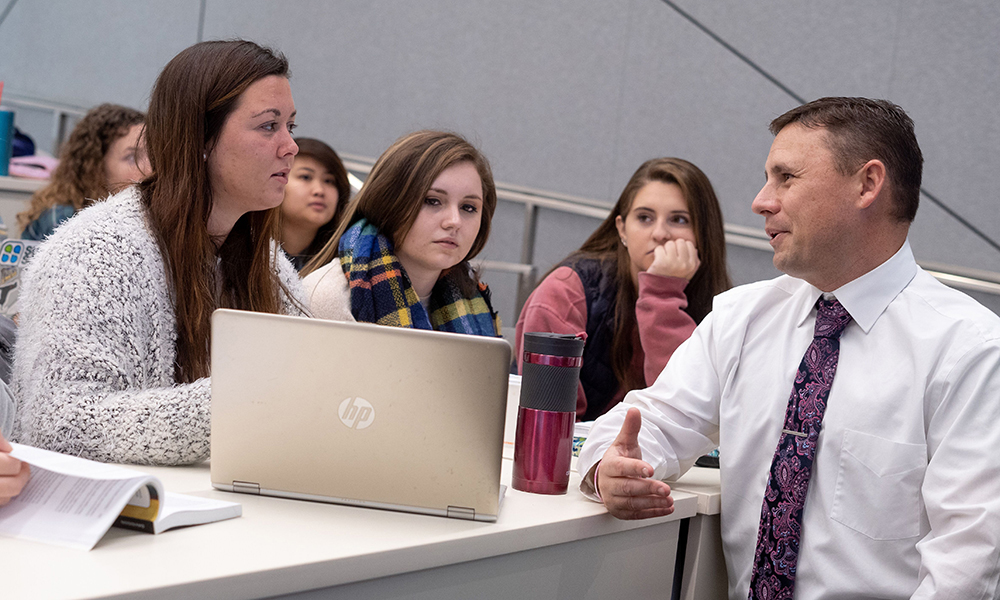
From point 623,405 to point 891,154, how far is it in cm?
62

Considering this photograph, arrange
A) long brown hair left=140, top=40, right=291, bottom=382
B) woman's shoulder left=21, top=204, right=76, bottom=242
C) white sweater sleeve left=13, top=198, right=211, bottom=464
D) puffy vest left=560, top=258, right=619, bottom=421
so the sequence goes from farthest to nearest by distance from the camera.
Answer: woman's shoulder left=21, top=204, right=76, bottom=242
puffy vest left=560, top=258, right=619, bottom=421
long brown hair left=140, top=40, right=291, bottom=382
white sweater sleeve left=13, top=198, right=211, bottom=464

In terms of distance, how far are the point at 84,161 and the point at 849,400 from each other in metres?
2.88

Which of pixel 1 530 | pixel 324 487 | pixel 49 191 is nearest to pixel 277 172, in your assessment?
pixel 324 487

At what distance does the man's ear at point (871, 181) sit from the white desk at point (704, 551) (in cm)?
55

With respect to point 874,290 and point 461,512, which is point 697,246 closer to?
point 874,290

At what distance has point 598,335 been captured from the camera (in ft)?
7.82

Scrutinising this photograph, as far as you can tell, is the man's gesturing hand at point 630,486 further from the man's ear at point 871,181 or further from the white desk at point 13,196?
the white desk at point 13,196

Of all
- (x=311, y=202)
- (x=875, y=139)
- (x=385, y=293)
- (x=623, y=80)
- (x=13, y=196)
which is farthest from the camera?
(x=623, y=80)

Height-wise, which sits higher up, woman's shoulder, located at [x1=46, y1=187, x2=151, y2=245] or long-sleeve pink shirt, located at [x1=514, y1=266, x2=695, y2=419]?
woman's shoulder, located at [x1=46, y1=187, x2=151, y2=245]

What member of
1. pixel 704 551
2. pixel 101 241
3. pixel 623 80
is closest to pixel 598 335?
pixel 704 551

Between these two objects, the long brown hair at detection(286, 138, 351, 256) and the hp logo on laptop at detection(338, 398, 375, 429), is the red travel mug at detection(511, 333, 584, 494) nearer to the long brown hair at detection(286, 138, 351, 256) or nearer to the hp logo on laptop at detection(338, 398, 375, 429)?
Result: the hp logo on laptop at detection(338, 398, 375, 429)

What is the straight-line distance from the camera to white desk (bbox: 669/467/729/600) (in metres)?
1.51

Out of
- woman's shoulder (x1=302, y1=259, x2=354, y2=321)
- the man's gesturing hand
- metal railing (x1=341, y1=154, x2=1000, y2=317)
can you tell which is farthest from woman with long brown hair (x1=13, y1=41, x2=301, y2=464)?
metal railing (x1=341, y1=154, x2=1000, y2=317)

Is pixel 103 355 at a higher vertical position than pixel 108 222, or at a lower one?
lower
